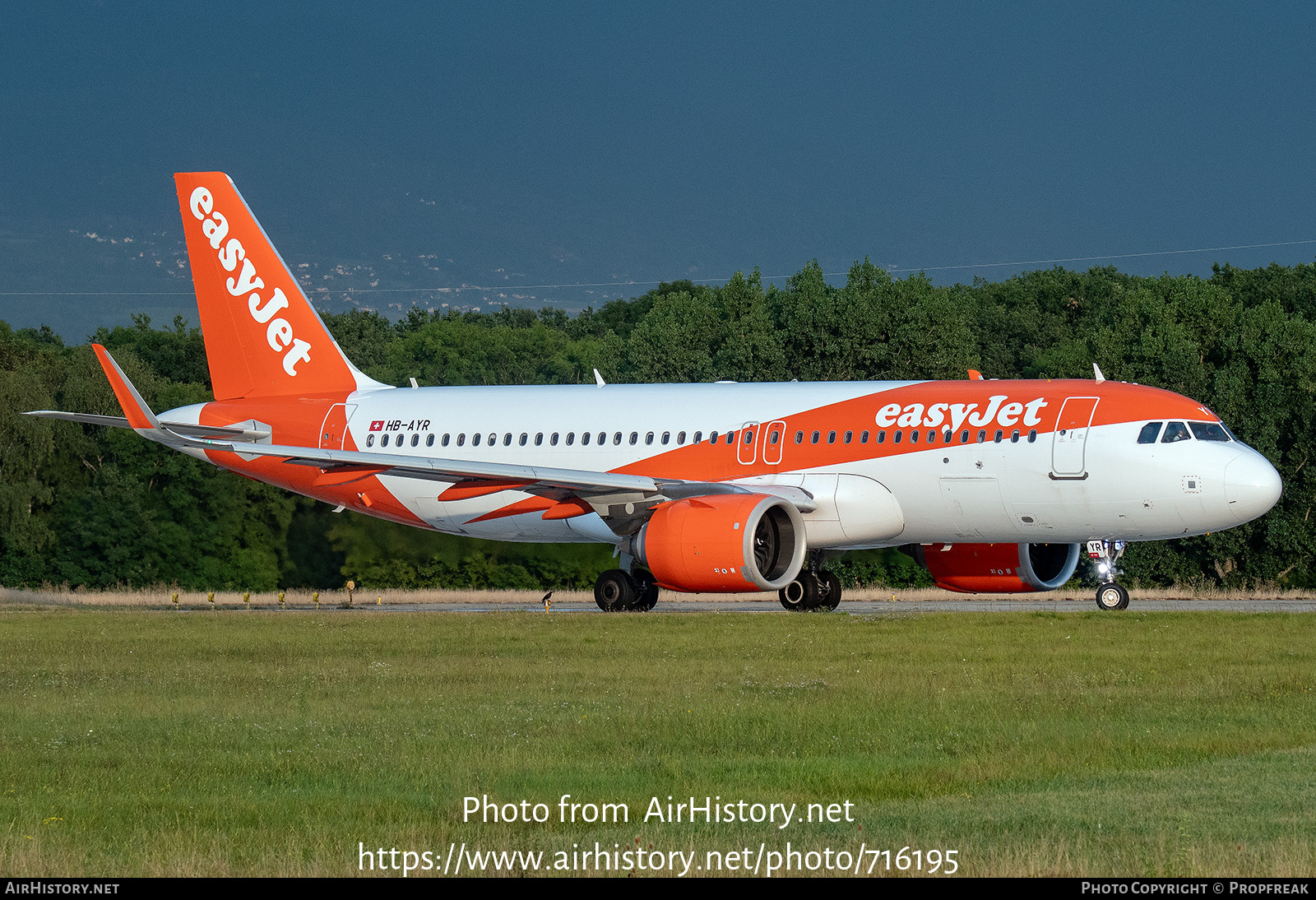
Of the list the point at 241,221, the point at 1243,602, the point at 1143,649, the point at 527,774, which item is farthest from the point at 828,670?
the point at 241,221

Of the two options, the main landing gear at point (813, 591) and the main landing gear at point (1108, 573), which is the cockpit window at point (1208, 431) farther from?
the main landing gear at point (813, 591)

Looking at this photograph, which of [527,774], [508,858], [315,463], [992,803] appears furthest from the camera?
[315,463]

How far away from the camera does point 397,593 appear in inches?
1484

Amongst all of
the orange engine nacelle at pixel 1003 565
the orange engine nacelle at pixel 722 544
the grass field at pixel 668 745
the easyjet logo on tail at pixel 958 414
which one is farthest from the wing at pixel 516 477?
the grass field at pixel 668 745

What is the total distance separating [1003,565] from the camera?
28453 mm

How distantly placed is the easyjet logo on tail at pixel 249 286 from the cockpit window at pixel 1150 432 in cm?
1701

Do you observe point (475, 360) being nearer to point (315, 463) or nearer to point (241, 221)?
point (241, 221)

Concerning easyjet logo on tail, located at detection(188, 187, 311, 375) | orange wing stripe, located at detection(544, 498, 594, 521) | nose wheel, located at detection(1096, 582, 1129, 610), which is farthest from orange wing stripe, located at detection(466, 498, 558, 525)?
nose wheel, located at detection(1096, 582, 1129, 610)

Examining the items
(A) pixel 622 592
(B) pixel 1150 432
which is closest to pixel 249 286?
(A) pixel 622 592

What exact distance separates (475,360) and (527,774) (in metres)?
78.1

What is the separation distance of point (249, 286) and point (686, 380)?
75.2ft

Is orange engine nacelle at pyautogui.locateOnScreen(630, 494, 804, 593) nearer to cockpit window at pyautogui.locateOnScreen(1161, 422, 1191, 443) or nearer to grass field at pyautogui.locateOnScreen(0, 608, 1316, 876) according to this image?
grass field at pyautogui.locateOnScreen(0, 608, 1316, 876)

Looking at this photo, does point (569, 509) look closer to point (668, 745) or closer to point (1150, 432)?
point (1150, 432)

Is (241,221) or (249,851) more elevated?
(241,221)
